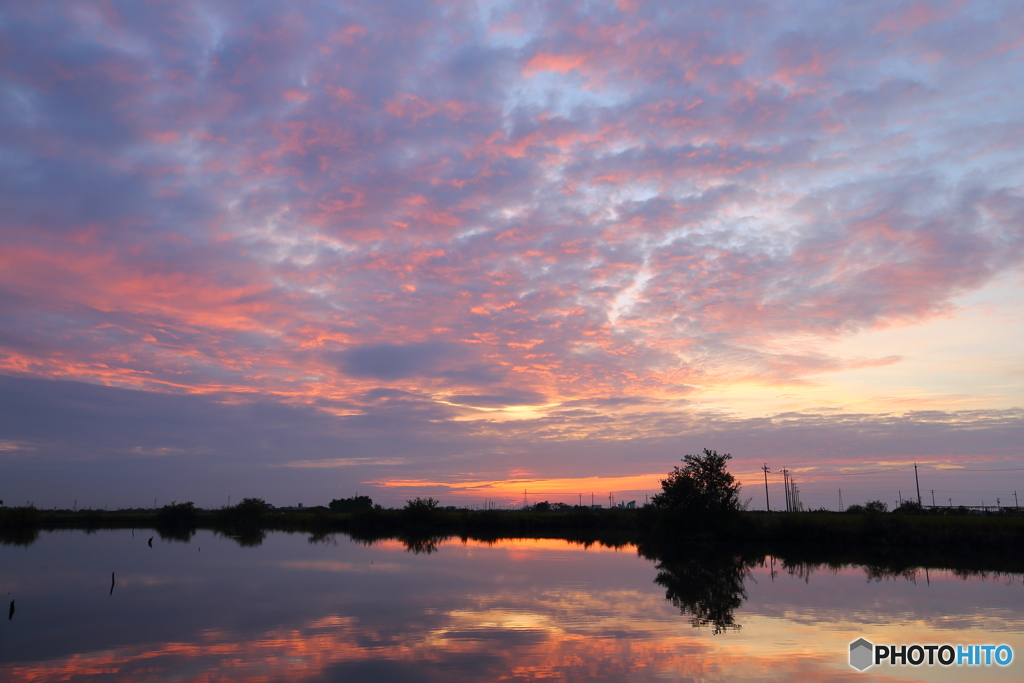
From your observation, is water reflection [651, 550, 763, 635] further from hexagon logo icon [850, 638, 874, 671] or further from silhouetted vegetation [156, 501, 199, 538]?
silhouetted vegetation [156, 501, 199, 538]

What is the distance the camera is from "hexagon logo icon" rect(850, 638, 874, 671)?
12.9 m

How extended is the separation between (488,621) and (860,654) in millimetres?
9059

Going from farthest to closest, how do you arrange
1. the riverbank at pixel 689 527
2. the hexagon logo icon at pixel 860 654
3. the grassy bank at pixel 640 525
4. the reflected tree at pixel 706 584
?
the grassy bank at pixel 640 525, the riverbank at pixel 689 527, the reflected tree at pixel 706 584, the hexagon logo icon at pixel 860 654

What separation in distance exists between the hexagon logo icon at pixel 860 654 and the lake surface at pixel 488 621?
22cm

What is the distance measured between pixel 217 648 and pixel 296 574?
15.1 m

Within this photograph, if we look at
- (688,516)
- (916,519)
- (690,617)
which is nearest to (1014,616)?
(690,617)

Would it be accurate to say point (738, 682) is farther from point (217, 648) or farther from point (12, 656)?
point (12, 656)

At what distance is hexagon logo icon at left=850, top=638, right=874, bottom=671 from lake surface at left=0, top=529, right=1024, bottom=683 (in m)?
0.22

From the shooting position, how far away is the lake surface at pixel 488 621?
12.6 meters

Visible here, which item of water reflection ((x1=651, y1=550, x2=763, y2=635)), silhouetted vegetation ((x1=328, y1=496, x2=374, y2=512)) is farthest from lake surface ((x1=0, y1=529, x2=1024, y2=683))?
silhouetted vegetation ((x1=328, y1=496, x2=374, y2=512))

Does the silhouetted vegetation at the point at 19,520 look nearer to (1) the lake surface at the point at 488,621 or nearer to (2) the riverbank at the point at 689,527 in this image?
(2) the riverbank at the point at 689,527

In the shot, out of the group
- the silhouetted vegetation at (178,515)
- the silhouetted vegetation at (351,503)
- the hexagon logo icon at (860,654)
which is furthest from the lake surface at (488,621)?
the silhouetted vegetation at (351,503)

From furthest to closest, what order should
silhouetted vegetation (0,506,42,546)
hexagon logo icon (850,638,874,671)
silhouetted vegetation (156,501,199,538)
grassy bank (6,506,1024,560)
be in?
1. silhouetted vegetation (156,501,199,538)
2. silhouetted vegetation (0,506,42,546)
3. grassy bank (6,506,1024,560)
4. hexagon logo icon (850,638,874,671)

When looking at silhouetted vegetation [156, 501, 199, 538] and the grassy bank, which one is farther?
silhouetted vegetation [156, 501, 199, 538]
